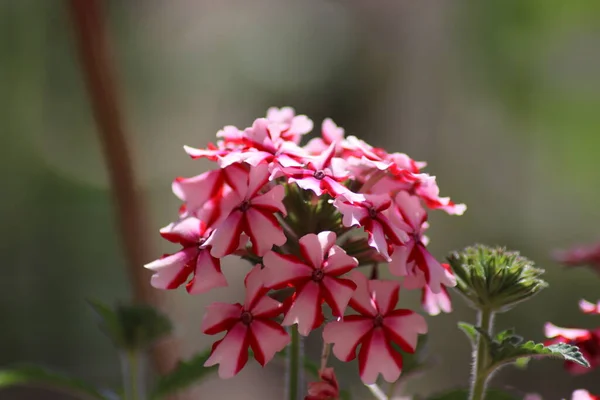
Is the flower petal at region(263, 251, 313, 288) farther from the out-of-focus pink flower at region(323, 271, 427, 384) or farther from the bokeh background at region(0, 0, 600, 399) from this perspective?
the bokeh background at region(0, 0, 600, 399)

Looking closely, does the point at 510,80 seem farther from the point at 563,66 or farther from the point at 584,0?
the point at 584,0

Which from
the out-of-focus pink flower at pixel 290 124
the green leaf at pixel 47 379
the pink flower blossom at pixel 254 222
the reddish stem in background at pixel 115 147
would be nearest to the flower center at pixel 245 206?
the pink flower blossom at pixel 254 222

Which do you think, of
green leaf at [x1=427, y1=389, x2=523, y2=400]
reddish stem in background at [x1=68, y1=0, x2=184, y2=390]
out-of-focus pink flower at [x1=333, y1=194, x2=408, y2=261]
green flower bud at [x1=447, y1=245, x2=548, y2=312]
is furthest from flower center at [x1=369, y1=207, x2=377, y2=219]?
reddish stem in background at [x1=68, y1=0, x2=184, y2=390]

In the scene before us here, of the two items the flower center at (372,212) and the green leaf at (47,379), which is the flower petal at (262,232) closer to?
the flower center at (372,212)

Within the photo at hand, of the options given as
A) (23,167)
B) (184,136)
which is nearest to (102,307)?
(23,167)

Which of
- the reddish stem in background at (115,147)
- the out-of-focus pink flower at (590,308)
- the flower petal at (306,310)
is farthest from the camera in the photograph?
the reddish stem in background at (115,147)
